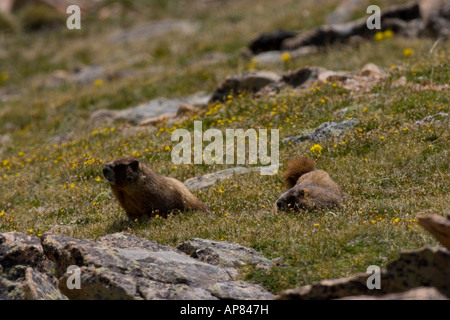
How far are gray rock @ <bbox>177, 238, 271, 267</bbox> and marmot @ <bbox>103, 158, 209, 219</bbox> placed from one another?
2.72 m

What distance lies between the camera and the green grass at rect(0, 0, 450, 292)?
426 inches

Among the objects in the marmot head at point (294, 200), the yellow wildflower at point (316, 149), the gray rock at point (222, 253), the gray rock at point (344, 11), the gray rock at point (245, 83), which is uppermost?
the gray rock at point (344, 11)

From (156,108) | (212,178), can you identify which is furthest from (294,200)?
(156,108)

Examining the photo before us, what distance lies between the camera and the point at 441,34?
25.5m

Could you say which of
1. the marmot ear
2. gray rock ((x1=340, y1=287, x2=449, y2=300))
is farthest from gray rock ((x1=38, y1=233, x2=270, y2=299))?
the marmot ear

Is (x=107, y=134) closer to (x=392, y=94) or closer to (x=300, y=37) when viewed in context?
(x=392, y=94)

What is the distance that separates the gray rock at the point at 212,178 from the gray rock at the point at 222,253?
4379 millimetres

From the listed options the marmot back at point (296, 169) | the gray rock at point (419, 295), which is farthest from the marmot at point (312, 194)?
the gray rock at point (419, 295)

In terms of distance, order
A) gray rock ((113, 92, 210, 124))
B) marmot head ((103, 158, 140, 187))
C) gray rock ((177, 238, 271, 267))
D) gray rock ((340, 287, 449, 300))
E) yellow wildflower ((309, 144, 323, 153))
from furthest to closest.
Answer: gray rock ((113, 92, 210, 124)) → yellow wildflower ((309, 144, 323, 153)) → marmot head ((103, 158, 140, 187)) → gray rock ((177, 238, 271, 267)) → gray rock ((340, 287, 449, 300))

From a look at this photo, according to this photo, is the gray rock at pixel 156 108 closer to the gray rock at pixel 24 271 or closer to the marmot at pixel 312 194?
the marmot at pixel 312 194

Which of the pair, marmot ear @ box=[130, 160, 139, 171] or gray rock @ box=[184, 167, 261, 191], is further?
gray rock @ box=[184, 167, 261, 191]

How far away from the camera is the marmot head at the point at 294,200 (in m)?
12.7

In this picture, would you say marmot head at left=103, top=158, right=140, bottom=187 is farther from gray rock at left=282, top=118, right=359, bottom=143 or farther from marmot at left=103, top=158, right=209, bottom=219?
gray rock at left=282, top=118, right=359, bottom=143

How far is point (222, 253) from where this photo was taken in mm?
10484
